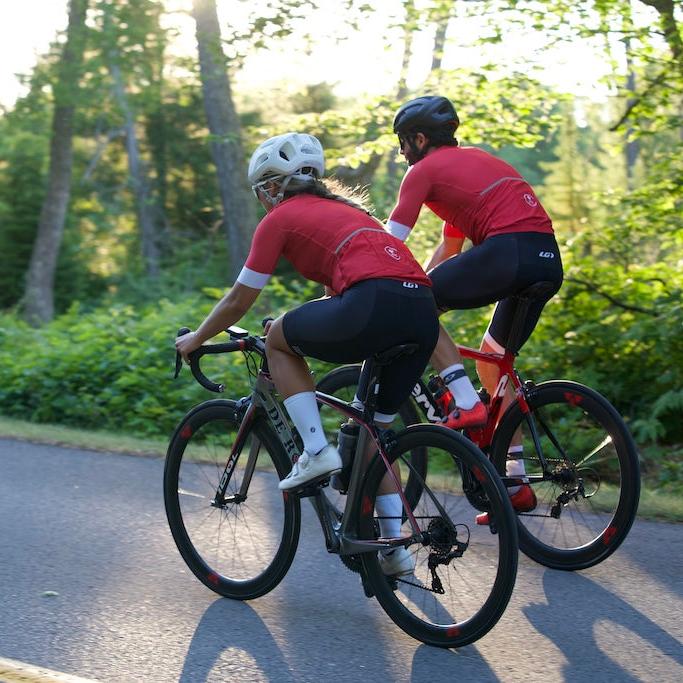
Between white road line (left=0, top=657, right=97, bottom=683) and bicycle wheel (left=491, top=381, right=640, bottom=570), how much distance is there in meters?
2.30

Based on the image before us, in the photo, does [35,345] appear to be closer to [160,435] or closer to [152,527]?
[160,435]

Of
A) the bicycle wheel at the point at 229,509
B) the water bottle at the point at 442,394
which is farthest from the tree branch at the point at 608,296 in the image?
the bicycle wheel at the point at 229,509

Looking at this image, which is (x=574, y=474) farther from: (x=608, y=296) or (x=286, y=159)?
(x=608, y=296)

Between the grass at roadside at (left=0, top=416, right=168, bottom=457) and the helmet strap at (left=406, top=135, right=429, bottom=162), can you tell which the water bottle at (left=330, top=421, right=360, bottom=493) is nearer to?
the helmet strap at (left=406, top=135, right=429, bottom=162)

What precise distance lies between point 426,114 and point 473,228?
0.59 m

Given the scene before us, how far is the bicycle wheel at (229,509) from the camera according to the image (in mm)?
4654

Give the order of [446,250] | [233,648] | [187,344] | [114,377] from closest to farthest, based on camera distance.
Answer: [233,648]
[187,344]
[446,250]
[114,377]

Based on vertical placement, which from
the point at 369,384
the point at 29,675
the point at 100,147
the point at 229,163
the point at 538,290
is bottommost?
the point at 100,147

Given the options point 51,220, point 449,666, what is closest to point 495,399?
point 449,666

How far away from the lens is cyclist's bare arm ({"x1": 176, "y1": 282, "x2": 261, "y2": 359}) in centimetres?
426

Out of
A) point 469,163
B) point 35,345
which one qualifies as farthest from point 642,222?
point 35,345

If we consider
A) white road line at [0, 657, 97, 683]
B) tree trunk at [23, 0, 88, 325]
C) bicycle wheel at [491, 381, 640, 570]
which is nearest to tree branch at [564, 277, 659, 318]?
bicycle wheel at [491, 381, 640, 570]

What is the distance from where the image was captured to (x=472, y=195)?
16.6 ft

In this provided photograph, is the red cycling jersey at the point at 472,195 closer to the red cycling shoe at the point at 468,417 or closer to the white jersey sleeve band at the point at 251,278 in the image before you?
the red cycling shoe at the point at 468,417
